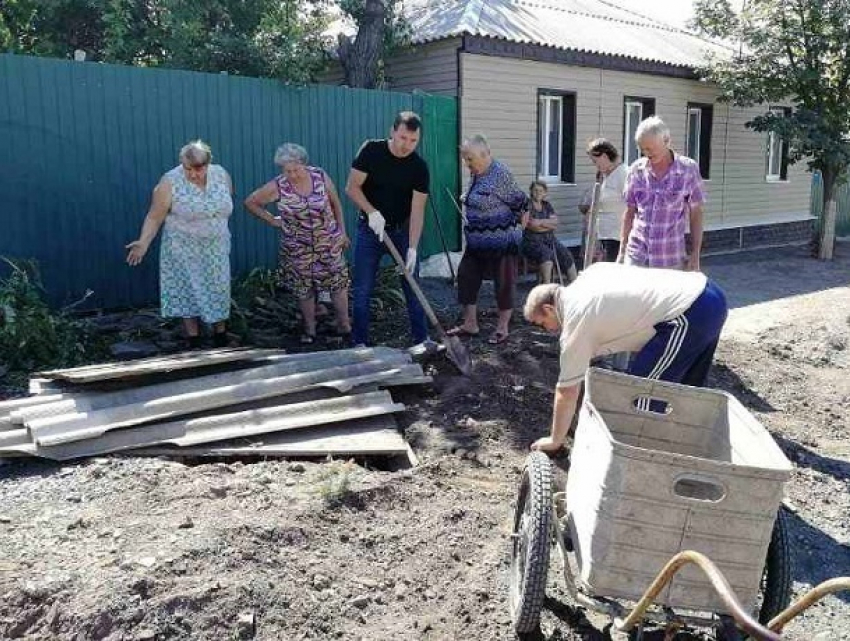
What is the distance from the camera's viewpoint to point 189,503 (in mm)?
3506

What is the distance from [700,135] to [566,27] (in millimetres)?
3647

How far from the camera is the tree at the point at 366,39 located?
982 cm

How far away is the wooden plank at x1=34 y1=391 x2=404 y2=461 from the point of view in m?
3.98

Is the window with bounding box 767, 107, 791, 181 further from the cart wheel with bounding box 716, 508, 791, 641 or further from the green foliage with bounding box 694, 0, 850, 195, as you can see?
the cart wheel with bounding box 716, 508, 791, 641

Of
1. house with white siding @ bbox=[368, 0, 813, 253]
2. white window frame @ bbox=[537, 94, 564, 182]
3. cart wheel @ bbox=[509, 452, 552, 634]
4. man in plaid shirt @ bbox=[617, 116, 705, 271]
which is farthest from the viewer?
white window frame @ bbox=[537, 94, 564, 182]

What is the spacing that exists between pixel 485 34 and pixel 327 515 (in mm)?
7790

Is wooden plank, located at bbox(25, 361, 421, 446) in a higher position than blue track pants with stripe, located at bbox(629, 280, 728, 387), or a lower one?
lower

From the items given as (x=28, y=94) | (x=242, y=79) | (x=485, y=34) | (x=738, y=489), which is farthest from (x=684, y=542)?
(x=485, y=34)

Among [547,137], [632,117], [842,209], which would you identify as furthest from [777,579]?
[842,209]

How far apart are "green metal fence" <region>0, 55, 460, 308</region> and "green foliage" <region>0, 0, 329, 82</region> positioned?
0.70m

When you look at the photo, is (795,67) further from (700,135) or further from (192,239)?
(192,239)

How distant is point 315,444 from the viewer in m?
4.22

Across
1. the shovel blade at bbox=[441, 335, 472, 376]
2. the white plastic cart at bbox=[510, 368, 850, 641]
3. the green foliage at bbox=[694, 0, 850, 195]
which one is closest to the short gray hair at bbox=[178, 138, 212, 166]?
the shovel blade at bbox=[441, 335, 472, 376]

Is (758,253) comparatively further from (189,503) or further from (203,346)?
(189,503)
